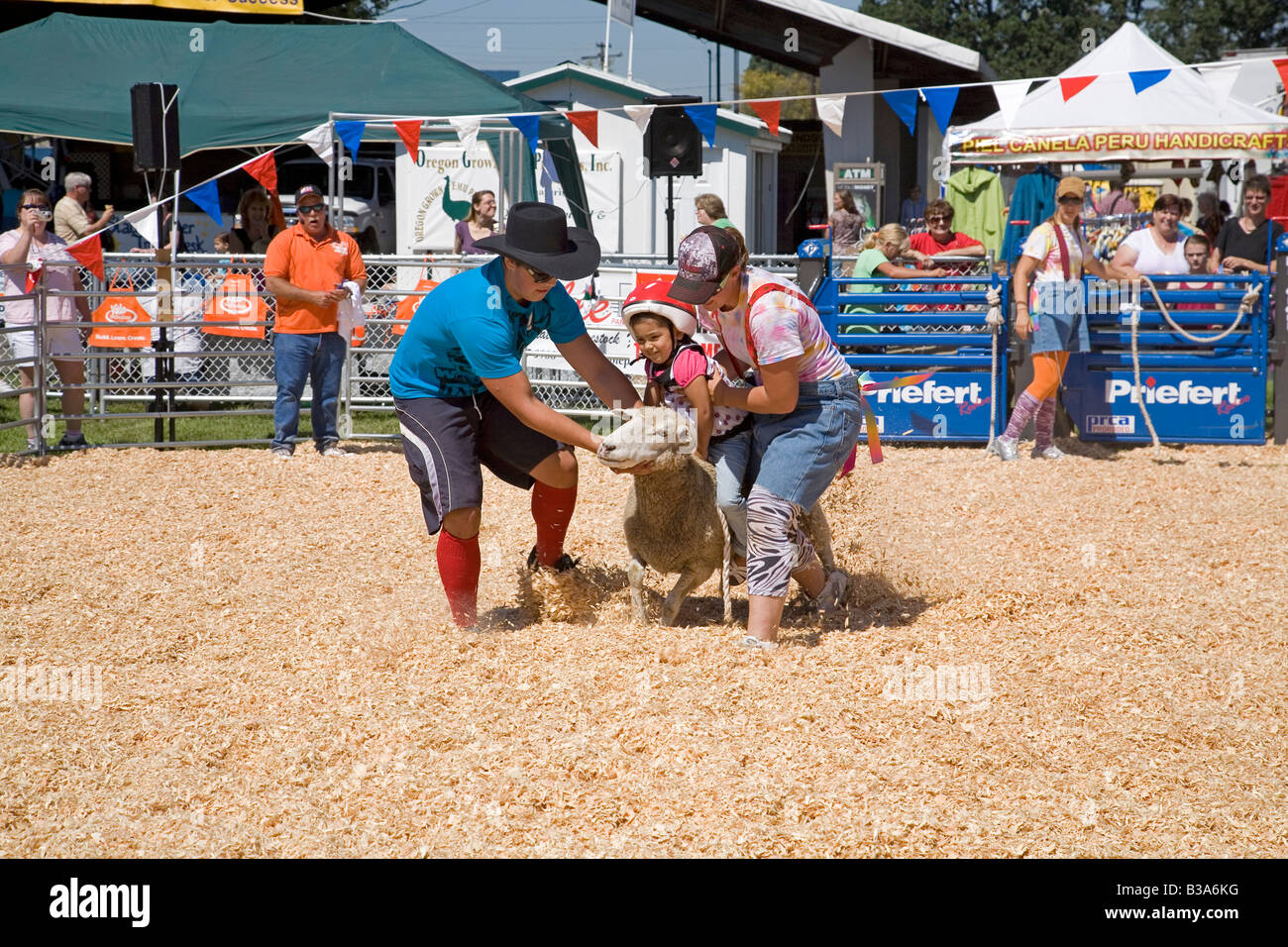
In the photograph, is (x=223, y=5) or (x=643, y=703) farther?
(x=223, y=5)

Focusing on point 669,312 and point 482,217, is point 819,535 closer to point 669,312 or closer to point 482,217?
point 669,312

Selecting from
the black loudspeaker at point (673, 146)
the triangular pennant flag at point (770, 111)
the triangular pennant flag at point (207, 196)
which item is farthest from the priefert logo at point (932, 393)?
the triangular pennant flag at point (207, 196)

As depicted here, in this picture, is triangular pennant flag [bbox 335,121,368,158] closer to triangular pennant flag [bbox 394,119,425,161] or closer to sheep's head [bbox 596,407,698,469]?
triangular pennant flag [bbox 394,119,425,161]

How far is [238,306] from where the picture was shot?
40.0ft

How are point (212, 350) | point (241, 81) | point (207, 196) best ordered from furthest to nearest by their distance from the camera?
point (241, 81) → point (207, 196) → point (212, 350)

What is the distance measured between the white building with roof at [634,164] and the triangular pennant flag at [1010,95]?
834 cm

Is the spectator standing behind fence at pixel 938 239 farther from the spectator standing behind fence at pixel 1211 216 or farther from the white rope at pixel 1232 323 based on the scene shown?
the spectator standing behind fence at pixel 1211 216

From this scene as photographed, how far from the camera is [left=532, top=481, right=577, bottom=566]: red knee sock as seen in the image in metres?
6.01

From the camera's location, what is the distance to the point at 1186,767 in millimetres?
4316

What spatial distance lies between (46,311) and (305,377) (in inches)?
89.7

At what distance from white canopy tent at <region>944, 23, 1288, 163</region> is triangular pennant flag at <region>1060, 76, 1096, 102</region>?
0.19 feet

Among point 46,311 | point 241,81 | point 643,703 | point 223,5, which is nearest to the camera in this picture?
point 643,703

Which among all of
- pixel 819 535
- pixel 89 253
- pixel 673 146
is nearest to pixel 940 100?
pixel 673 146
